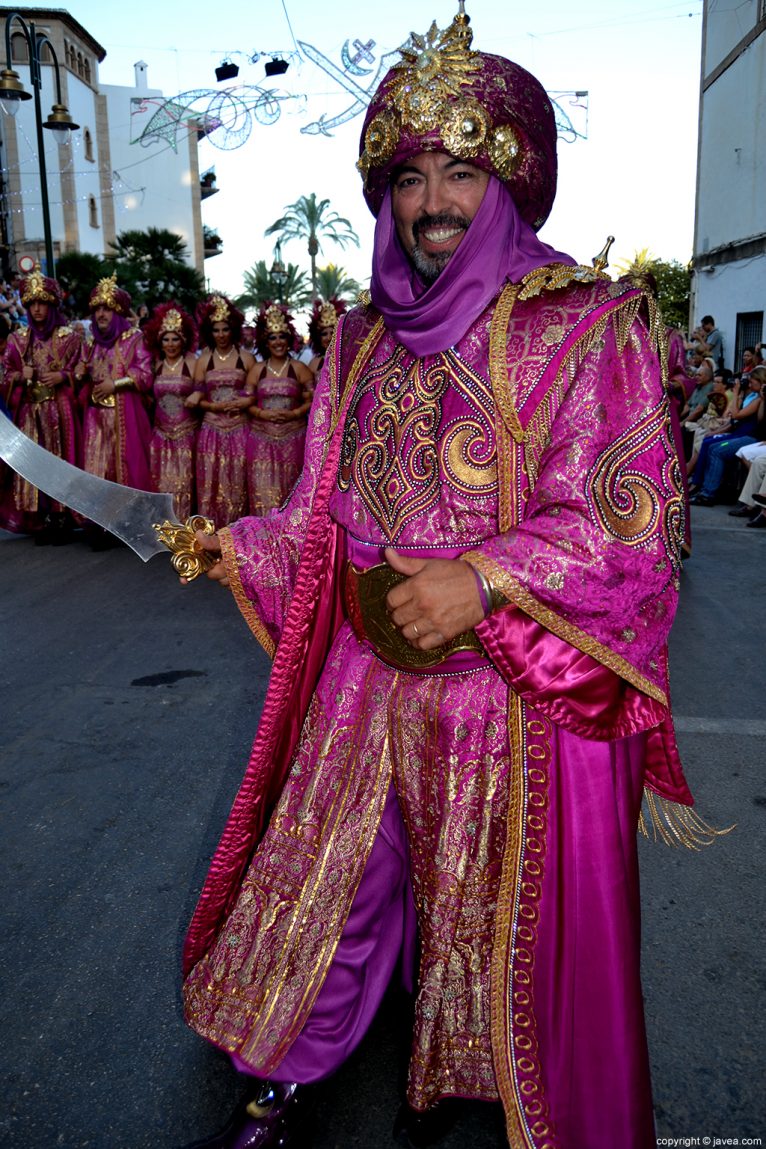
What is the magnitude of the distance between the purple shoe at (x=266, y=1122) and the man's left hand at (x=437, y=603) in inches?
41.8

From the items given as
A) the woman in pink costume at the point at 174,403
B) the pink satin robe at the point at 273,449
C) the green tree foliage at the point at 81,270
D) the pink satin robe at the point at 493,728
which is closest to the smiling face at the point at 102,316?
the woman in pink costume at the point at 174,403

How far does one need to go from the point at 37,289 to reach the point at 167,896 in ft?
24.0

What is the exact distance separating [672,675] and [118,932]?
3375 mm

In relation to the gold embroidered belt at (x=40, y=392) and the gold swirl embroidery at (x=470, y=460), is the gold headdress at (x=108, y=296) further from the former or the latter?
the gold swirl embroidery at (x=470, y=460)

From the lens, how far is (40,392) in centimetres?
920

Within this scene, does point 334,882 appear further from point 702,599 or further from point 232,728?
point 702,599

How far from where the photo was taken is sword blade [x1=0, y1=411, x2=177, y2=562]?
2.09 m

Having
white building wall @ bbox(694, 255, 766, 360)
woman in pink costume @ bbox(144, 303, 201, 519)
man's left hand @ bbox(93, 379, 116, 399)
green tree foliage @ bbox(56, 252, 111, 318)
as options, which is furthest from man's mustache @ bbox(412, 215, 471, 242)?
green tree foliage @ bbox(56, 252, 111, 318)

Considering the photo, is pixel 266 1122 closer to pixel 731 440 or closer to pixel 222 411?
pixel 222 411

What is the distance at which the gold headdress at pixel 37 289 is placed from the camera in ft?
28.8

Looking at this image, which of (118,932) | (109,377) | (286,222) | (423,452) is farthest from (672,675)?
(286,222)

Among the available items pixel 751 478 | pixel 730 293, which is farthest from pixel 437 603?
pixel 730 293

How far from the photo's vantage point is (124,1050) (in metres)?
2.36

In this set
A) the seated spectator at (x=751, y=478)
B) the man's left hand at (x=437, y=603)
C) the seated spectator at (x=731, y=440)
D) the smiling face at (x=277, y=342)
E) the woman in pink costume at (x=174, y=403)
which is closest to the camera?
the man's left hand at (x=437, y=603)
